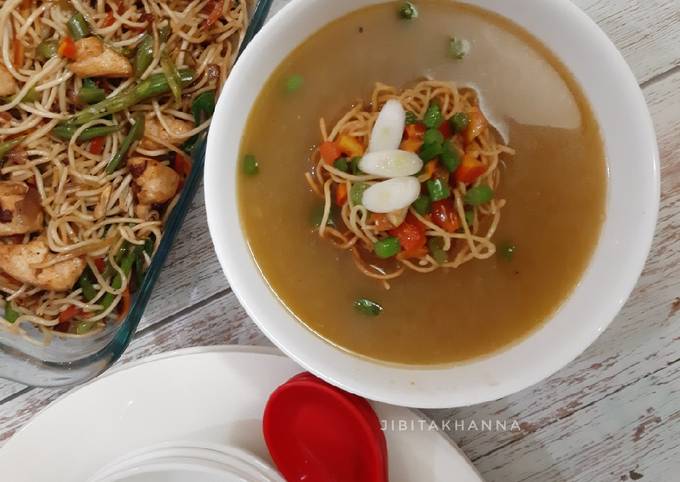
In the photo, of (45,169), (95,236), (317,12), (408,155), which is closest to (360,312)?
(408,155)

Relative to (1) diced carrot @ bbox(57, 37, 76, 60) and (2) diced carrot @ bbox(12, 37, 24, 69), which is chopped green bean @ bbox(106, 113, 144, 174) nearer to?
(1) diced carrot @ bbox(57, 37, 76, 60)

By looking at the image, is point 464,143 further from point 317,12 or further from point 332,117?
point 317,12

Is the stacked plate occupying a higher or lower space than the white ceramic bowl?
lower

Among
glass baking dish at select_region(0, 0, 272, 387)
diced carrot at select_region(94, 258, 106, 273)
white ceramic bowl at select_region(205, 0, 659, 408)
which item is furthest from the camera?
diced carrot at select_region(94, 258, 106, 273)

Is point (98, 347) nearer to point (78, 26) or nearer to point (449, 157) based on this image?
point (78, 26)

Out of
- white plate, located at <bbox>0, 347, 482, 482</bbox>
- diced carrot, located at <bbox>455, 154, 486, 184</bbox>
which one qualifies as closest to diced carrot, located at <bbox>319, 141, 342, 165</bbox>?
diced carrot, located at <bbox>455, 154, 486, 184</bbox>

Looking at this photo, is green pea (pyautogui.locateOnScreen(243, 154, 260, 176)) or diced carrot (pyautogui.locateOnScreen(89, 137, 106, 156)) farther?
diced carrot (pyautogui.locateOnScreen(89, 137, 106, 156))

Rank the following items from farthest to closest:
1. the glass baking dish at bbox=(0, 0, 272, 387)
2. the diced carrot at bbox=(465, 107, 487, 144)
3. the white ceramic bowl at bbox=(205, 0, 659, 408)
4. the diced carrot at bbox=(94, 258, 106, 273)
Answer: the diced carrot at bbox=(94, 258, 106, 273) → the glass baking dish at bbox=(0, 0, 272, 387) → the diced carrot at bbox=(465, 107, 487, 144) → the white ceramic bowl at bbox=(205, 0, 659, 408)

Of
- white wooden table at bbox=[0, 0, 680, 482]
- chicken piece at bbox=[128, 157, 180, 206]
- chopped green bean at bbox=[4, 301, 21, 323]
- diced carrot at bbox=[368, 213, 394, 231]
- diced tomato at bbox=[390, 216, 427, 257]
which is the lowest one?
white wooden table at bbox=[0, 0, 680, 482]
